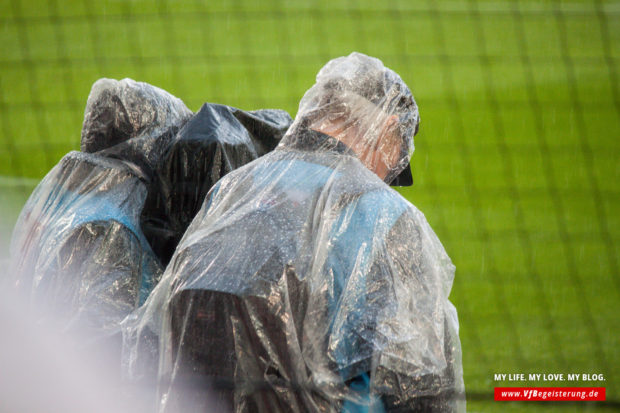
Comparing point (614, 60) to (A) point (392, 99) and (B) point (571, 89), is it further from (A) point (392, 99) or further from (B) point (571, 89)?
(A) point (392, 99)

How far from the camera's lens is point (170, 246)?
9.22ft

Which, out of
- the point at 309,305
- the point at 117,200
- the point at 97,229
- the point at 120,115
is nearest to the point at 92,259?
the point at 97,229

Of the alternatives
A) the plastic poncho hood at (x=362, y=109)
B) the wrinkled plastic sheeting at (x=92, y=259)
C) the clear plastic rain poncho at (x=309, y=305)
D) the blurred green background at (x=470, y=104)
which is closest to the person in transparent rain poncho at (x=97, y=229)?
the wrinkled plastic sheeting at (x=92, y=259)

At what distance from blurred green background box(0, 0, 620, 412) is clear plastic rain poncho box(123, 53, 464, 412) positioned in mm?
2618

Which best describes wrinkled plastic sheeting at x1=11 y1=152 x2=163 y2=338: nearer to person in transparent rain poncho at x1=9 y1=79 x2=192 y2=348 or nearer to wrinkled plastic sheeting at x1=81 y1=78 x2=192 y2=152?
person in transparent rain poncho at x1=9 y1=79 x2=192 y2=348

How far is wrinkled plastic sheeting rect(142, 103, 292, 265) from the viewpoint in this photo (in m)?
2.67

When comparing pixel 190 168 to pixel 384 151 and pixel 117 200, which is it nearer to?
pixel 117 200

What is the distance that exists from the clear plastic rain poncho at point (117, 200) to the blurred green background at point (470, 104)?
208cm

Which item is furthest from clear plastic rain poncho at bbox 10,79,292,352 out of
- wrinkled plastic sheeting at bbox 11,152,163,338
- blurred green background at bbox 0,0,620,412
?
blurred green background at bbox 0,0,620,412

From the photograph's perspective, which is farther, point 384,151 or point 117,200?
point 117,200

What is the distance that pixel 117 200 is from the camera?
9.00ft

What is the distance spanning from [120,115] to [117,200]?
1.28 ft

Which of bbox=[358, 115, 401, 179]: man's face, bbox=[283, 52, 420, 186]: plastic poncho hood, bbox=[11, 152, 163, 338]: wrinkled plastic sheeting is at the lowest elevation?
bbox=[11, 152, 163, 338]: wrinkled plastic sheeting

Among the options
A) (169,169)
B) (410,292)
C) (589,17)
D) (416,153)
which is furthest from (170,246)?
(589,17)
